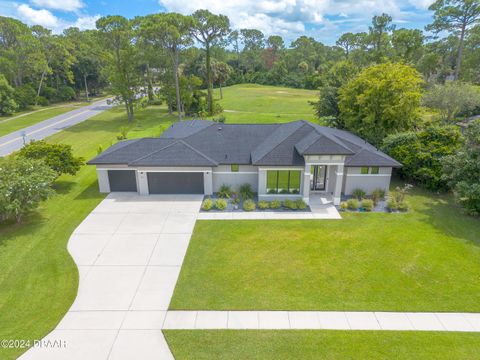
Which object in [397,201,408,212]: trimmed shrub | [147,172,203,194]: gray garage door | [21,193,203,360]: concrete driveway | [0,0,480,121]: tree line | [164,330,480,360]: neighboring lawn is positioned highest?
[0,0,480,121]: tree line

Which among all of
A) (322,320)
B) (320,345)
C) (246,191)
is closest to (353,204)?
(246,191)

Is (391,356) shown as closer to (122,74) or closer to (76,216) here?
(76,216)

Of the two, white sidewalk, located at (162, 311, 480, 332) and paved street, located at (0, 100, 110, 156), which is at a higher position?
paved street, located at (0, 100, 110, 156)

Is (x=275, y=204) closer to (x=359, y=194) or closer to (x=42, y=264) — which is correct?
(x=359, y=194)

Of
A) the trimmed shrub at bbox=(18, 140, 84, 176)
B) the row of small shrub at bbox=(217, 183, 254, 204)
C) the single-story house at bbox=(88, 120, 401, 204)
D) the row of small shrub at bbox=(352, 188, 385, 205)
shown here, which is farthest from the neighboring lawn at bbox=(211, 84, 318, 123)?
the trimmed shrub at bbox=(18, 140, 84, 176)

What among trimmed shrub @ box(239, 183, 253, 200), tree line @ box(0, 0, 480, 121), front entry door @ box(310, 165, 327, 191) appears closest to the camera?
trimmed shrub @ box(239, 183, 253, 200)

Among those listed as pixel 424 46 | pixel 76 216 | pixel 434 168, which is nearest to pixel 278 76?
pixel 424 46

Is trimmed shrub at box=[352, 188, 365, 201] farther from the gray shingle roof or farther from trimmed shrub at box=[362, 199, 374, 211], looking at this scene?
A: the gray shingle roof
